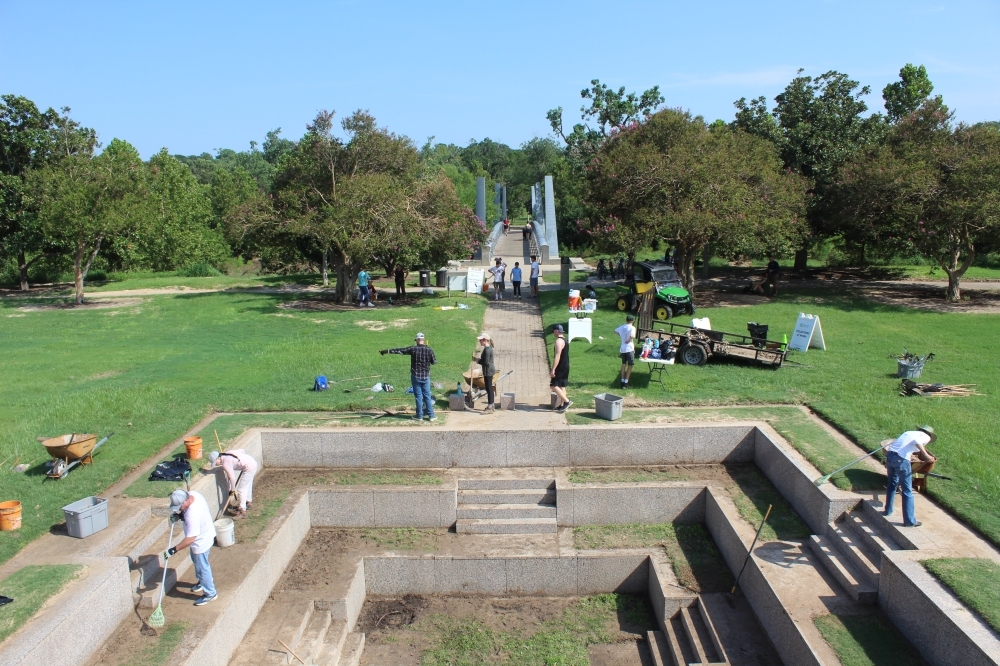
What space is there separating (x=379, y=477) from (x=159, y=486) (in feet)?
11.3

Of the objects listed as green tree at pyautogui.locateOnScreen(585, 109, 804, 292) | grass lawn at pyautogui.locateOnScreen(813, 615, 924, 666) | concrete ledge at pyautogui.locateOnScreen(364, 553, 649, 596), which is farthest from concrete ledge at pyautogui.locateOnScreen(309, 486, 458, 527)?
green tree at pyautogui.locateOnScreen(585, 109, 804, 292)

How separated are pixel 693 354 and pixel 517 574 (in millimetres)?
7337

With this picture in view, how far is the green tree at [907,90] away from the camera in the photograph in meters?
38.6

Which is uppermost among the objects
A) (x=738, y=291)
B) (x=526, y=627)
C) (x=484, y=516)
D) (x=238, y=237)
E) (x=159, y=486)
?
(x=238, y=237)

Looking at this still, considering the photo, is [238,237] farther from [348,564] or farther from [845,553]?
[845,553]

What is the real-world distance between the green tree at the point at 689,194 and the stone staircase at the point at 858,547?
13.4 meters

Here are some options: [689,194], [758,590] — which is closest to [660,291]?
[689,194]

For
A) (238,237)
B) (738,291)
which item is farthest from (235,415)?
(738,291)

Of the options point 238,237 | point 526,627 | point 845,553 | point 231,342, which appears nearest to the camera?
point 845,553

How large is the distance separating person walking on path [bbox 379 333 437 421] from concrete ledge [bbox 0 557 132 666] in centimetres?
571

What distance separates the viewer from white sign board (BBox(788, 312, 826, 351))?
1678cm

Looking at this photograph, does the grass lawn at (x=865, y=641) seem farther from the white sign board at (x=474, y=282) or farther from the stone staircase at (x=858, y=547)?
the white sign board at (x=474, y=282)

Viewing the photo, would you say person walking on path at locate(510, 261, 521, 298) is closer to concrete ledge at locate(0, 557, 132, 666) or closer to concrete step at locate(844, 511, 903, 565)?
concrete step at locate(844, 511, 903, 565)

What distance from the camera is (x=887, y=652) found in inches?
291
